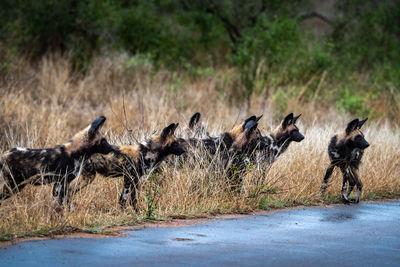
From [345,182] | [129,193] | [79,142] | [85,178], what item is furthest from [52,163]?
[345,182]

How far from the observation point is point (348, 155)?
11.7m

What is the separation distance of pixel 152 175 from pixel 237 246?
2890mm

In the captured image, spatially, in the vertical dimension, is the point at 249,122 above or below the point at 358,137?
above

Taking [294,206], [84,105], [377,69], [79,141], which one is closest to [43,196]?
[79,141]

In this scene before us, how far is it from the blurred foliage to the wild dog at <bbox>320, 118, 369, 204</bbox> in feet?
27.5

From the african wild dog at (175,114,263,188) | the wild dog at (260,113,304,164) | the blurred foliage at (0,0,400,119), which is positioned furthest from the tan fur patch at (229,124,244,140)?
the blurred foliage at (0,0,400,119)

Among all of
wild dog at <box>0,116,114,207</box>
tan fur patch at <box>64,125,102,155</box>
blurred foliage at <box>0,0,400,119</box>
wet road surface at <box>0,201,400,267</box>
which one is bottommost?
wet road surface at <box>0,201,400,267</box>

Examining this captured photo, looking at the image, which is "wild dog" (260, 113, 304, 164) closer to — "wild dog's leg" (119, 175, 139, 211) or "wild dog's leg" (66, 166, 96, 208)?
"wild dog's leg" (119, 175, 139, 211)

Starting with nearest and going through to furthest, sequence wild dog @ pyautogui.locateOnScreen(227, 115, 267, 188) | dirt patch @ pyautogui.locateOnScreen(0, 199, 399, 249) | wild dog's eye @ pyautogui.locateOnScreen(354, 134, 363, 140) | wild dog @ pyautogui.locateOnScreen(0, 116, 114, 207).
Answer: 1. dirt patch @ pyautogui.locateOnScreen(0, 199, 399, 249)
2. wild dog @ pyautogui.locateOnScreen(0, 116, 114, 207)
3. wild dog @ pyautogui.locateOnScreen(227, 115, 267, 188)
4. wild dog's eye @ pyautogui.locateOnScreen(354, 134, 363, 140)

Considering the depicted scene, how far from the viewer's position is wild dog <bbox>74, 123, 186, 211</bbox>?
9.43 meters

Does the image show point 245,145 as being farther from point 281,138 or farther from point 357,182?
point 357,182

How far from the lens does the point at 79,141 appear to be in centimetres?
922

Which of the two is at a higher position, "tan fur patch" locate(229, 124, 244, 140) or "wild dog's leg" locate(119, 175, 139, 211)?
"tan fur patch" locate(229, 124, 244, 140)

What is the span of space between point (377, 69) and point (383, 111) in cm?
695
